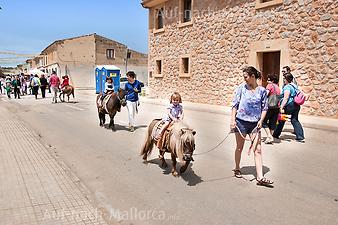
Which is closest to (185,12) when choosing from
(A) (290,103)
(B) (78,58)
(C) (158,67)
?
(C) (158,67)

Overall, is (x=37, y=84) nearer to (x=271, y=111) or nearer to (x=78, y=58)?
(x=271, y=111)

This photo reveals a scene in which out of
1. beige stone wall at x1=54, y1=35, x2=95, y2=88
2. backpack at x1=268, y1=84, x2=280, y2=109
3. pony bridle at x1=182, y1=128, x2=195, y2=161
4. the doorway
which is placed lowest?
pony bridle at x1=182, y1=128, x2=195, y2=161

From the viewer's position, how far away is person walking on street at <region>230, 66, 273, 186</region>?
488cm

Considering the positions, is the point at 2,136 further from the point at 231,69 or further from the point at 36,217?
the point at 231,69

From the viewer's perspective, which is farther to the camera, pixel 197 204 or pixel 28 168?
pixel 28 168

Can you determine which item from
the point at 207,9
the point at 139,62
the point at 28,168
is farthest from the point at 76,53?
the point at 28,168

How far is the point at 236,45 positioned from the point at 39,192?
1402 centimetres

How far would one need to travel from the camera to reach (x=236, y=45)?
54.0 feet

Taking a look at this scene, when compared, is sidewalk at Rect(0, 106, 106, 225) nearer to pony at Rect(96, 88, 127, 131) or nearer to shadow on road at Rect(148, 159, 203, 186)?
shadow on road at Rect(148, 159, 203, 186)

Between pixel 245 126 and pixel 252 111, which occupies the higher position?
pixel 252 111

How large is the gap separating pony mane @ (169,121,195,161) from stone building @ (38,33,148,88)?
4119 cm

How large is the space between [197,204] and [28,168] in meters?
3.32

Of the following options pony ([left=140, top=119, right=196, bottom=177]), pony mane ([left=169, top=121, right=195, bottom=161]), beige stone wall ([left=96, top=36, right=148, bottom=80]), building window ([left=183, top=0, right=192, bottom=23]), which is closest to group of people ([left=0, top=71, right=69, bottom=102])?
building window ([left=183, top=0, right=192, bottom=23])

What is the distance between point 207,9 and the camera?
1852 cm
